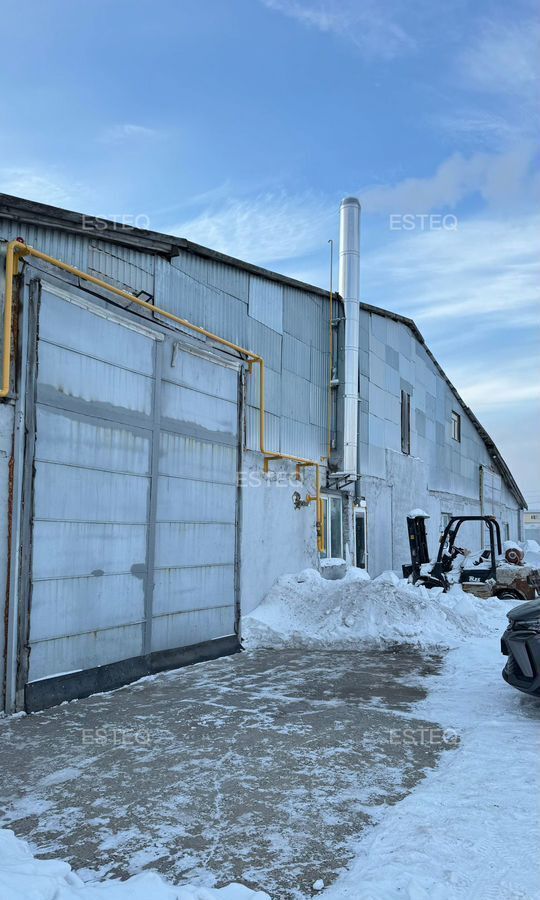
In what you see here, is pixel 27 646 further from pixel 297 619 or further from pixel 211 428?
pixel 297 619

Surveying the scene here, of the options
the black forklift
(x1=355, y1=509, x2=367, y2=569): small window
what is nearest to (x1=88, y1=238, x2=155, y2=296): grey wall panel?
(x1=355, y1=509, x2=367, y2=569): small window

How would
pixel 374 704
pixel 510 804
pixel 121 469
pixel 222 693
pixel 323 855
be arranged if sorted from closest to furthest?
pixel 323 855, pixel 510 804, pixel 374 704, pixel 222 693, pixel 121 469

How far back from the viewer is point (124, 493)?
29.4 feet

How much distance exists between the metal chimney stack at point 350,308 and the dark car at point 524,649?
887 centimetres

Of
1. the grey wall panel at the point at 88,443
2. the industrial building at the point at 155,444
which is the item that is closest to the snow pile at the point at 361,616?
the industrial building at the point at 155,444

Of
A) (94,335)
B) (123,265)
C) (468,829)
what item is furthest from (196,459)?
(468,829)

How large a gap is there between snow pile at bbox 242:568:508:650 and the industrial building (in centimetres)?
52

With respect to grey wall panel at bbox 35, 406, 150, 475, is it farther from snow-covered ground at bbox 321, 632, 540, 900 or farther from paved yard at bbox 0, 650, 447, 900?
snow-covered ground at bbox 321, 632, 540, 900

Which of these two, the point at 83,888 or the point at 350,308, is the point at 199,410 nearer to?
the point at 350,308

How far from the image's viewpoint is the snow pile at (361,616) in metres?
11.4

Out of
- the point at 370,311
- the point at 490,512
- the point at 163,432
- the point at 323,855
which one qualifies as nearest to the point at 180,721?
the point at 323,855

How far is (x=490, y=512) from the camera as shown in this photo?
32969 mm

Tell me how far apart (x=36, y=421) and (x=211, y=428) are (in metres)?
3.89

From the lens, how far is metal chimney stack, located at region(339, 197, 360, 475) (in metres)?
16.1
